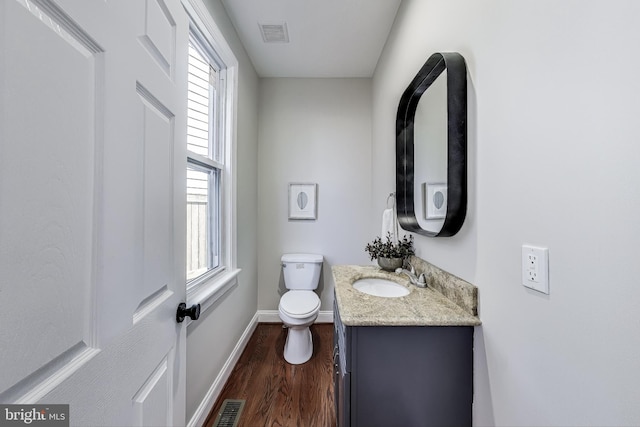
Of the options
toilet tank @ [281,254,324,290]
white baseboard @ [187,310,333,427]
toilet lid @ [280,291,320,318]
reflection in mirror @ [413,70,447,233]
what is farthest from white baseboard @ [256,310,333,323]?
reflection in mirror @ [413,70,447,233]

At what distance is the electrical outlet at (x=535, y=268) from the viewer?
666 mm

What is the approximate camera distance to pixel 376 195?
2.47m

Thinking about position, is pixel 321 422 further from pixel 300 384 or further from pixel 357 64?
pixel 357 64

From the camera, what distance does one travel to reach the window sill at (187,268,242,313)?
1.40 m

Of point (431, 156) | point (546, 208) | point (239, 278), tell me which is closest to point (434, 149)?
point (431, 156)

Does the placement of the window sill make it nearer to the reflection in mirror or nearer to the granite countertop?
the granite countertop

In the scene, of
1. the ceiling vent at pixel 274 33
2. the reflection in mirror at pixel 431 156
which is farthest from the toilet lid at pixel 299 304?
the ceiling vent at pixel 274 33

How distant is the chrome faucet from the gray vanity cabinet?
36 centimetres

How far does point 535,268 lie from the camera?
0.69 m

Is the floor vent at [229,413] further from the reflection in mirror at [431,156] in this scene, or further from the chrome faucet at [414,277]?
the reflection in mirror at [431,156]

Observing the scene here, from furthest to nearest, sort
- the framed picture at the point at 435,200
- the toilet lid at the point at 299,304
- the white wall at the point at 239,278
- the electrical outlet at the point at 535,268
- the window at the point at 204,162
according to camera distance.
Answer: the toilet lid at the point at 299,304, the window at the point at 204,162, the white wall at the point at 239,278, the framed picture at the point at 435,200, the electrical outlet at the point at 535,268

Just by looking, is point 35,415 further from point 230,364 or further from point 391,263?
point 230,364

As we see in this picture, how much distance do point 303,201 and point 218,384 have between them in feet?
5.43

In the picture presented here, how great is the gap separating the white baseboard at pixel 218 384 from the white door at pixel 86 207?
2.55 ft
